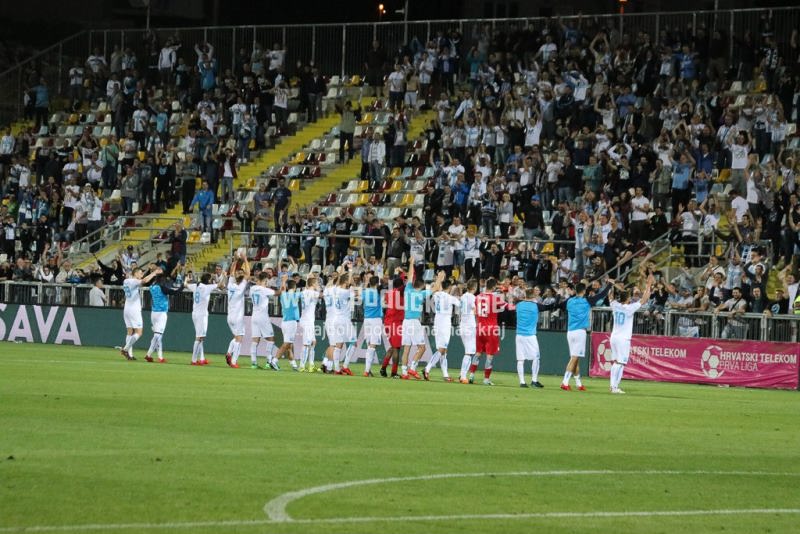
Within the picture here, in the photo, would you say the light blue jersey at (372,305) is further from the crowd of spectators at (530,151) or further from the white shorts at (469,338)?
the crowd of spectators at (530,151)

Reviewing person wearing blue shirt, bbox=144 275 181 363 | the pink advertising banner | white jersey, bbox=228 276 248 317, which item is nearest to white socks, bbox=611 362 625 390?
the pink advertising banner

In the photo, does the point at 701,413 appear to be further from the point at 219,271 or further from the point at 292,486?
the point at 219,271

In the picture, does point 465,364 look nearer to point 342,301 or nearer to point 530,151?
point 342,301

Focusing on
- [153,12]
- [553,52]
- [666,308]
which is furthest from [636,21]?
[153,12]

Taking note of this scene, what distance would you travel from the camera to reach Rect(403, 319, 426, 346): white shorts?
30891mm

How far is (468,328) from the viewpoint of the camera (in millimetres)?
29578

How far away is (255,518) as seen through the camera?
33.9 ft

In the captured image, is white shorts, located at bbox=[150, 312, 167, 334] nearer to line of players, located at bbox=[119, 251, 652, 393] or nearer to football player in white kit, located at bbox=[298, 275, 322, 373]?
line of players, located at bbox=[119, 251, 652, 393]

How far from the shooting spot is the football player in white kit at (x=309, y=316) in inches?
1287

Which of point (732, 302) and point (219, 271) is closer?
point (732, 302)

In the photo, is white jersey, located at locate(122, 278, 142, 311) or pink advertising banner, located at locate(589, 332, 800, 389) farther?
white jersey, located at locate(122, 278, 142, 311)

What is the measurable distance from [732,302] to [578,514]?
2176 cm

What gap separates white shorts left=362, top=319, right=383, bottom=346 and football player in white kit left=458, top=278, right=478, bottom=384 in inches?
102

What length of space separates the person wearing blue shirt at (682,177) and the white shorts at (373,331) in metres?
9.83
